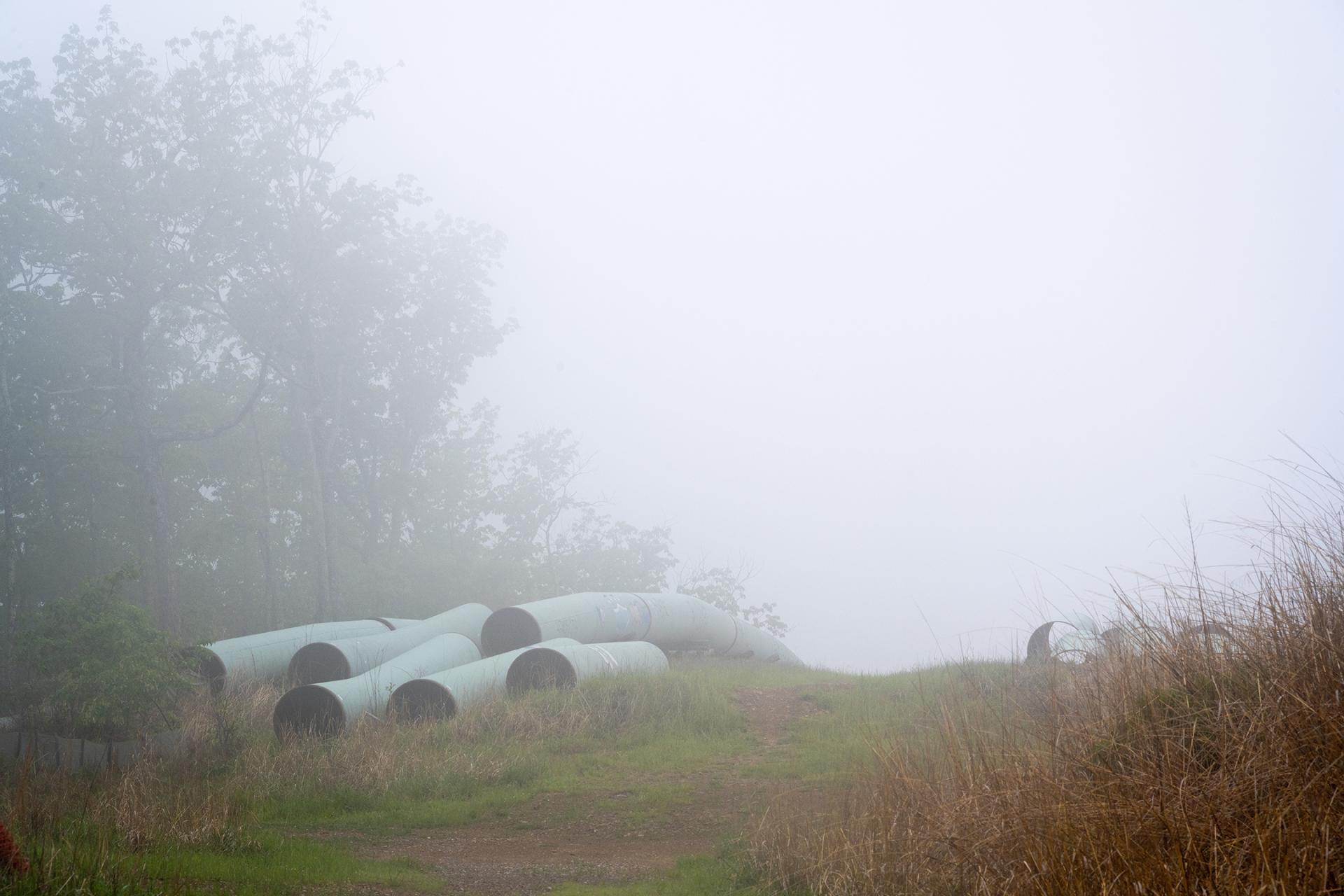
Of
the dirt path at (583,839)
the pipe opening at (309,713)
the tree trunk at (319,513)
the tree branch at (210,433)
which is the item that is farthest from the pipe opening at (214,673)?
the tree branch at (210,433)

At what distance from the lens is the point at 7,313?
26938 millimetres

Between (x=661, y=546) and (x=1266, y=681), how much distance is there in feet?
124

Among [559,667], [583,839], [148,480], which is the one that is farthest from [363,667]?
[148,480]

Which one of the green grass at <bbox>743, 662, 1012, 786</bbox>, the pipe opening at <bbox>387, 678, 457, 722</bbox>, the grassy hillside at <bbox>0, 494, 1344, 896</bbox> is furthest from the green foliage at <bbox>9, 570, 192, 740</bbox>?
the green grass at <bbox>743, 662, 1012, 786</bbox>

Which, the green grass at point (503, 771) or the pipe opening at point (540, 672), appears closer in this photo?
the green grass at point (503, 771)

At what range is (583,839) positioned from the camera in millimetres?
9367

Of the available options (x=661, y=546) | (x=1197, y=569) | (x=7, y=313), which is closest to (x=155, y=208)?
(x=7, y=313)

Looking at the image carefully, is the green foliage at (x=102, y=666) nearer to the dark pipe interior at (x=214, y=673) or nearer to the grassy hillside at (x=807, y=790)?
the grassy hillside at (x=807, y=790)

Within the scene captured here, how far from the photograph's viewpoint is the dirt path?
25.9 feet

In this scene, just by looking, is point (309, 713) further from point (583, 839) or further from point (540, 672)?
point (583, 839)

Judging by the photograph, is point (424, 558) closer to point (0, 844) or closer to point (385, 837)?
point (385, 837)

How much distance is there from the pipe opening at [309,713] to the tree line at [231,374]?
9.54m

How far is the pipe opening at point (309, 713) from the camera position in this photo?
1370 centimetres

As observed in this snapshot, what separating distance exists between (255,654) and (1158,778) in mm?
17806
